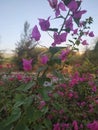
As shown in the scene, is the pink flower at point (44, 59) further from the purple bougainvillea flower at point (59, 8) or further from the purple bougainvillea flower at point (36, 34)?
the purple bougainvillea flower at point (59, 8)

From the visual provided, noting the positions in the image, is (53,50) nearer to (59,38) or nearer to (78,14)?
(59,38)

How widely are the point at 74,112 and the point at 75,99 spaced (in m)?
1.08

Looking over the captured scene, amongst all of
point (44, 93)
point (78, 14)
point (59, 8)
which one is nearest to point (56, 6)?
point (59, 8)

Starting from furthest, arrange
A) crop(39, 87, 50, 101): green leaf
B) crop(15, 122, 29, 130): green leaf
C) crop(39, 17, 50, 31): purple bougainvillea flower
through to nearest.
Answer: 1. crop(15, 122, 29, 130): green leaf
2. crop(39, 87, 50, 101): green leaf
3. crop(39, 17, 50, 31): purple bougainvillea flower

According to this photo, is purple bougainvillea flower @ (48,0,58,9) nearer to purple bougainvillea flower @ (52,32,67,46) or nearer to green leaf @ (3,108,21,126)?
purple bougainvillea flower @ (52,32,67,46)

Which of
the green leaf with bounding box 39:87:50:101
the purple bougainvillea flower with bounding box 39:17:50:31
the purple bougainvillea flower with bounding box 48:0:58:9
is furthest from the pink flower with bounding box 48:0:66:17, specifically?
the green leaf with bounding box 39:87:50:101

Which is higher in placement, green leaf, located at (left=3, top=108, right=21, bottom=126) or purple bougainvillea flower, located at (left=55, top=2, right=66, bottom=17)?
purple bougainvillea flower, located at (left=55, top=2, right=66, bottom=17)

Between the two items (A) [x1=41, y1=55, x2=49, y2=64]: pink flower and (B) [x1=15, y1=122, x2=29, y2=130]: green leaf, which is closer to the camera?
(A) [x1=41, y1=55, x2=49, y2=64]: pink flower

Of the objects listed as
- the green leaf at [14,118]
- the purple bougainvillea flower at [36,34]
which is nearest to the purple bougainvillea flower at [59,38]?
the purple bougainvillea flower at [36,34]

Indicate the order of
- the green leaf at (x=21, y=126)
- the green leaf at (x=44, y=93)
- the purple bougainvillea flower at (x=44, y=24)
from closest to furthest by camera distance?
the purple bougainvillea flower at (x=44, y=24)
the green leaf at (x=44, y=93)
the green leaf at (x=21, y=126)

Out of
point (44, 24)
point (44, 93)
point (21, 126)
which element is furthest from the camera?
point (21, 126)

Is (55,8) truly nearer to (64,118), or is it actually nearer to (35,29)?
(35,29)

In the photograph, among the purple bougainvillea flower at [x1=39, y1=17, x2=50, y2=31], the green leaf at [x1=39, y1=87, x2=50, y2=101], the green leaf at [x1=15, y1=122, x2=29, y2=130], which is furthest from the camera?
the green leaf at [x1=15, y1=122, x2=29, y2=130]

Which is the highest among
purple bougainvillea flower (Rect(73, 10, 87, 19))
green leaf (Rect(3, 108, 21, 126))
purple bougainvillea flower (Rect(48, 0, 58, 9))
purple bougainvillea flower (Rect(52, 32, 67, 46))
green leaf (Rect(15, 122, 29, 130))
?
purple bougainvillea flower (Rect(48, 0, 58, 9))
